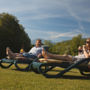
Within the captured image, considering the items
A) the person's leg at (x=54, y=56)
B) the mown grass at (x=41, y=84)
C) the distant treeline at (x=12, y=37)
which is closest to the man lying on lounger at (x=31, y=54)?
the person's leg at (x=54, y=56)

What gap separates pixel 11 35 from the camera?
2619 centimetres

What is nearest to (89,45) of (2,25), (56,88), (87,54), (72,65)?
(87,54)

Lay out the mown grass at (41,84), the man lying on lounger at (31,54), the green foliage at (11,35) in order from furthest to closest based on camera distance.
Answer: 1. the green foliage at (11,35)
2. the man lying on lounger at (31,54)
3. the mown grass at (41,84)

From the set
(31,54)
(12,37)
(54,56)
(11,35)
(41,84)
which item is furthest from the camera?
(12,37)

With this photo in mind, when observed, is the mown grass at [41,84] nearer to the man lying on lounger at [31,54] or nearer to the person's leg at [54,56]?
the person's leg at [54,56]

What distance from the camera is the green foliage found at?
82.5 ft

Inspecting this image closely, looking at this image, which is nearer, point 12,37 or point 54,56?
point 54,56

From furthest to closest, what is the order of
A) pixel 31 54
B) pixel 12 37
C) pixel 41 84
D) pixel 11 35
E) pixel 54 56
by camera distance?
pixel 12 37, pixel 11 35, pixel 31 54, pixel 54 56, pixel 41 84

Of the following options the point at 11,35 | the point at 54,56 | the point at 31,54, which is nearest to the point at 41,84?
the point at 54,56

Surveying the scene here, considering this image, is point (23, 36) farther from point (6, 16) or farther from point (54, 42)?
point (54, 42)

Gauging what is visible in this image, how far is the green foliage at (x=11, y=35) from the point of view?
25.2 m

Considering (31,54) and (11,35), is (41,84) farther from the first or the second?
(11,35)

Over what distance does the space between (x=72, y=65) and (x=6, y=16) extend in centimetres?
2367

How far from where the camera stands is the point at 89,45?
5672 mm
